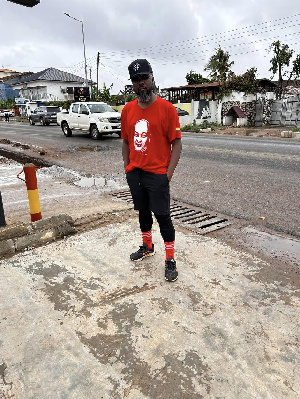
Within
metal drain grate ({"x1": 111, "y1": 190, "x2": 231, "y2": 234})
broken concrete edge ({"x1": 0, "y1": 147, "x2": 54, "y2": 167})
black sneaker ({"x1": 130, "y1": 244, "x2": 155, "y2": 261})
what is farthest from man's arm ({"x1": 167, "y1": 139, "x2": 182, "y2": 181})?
broken concrete edge ({"x1": 0, "y1": 147, "x2": 54, "y2": 167})

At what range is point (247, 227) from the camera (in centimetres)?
434

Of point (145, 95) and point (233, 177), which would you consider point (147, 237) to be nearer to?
point (145, 95)

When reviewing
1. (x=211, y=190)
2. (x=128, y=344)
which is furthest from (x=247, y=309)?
(x=211, y=190)

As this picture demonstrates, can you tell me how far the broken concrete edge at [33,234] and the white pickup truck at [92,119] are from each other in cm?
1193

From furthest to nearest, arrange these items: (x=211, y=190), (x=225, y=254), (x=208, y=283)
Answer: (x=211, y=190) → (x=225, y=254) → (x=208, y=283)

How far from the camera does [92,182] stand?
24.1 ft

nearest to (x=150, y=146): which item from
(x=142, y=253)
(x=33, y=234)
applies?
(x=142, y=253)

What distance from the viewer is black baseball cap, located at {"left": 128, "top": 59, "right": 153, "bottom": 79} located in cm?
268

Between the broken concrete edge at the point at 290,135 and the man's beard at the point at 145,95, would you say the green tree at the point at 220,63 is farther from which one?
the man's beard at the point at 145,95

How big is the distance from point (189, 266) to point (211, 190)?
331cm

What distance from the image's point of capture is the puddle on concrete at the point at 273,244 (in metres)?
3.53

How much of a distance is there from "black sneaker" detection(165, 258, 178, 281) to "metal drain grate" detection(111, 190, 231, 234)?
1.17 m

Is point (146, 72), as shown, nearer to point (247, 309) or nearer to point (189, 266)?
point (189, 266)

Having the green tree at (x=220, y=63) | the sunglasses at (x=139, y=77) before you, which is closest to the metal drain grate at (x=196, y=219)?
the sunglasses at (x=139, y=77)
